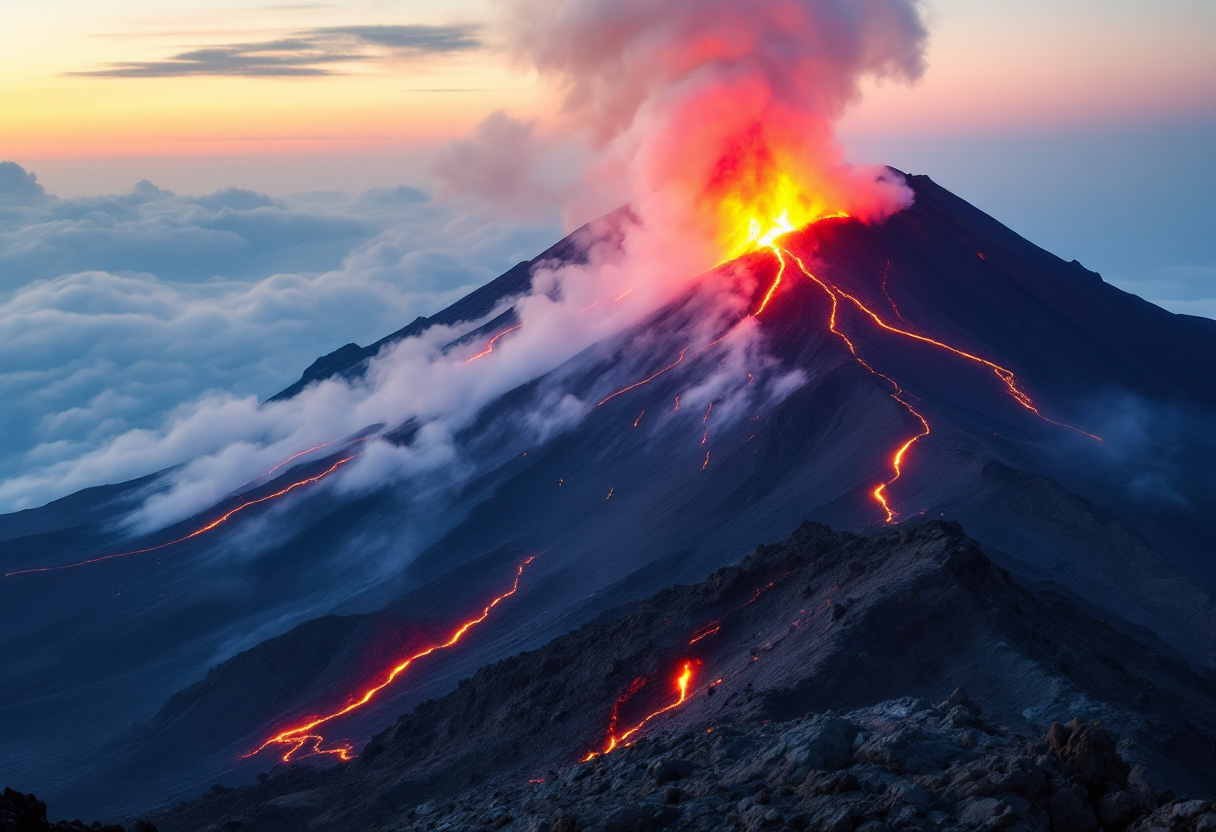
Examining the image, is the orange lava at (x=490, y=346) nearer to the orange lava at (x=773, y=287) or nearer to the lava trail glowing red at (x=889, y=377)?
the lava trail glowing red at (x=889, y=377)

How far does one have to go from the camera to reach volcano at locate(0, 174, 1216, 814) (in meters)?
35.7

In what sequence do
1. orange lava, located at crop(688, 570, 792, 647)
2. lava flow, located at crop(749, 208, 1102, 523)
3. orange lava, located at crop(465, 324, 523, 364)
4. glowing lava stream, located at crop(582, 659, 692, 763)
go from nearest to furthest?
glowing lava stream, located at crop(582, 659, 692, 763) < orange lava, located at crop(688, 570, 792, 647) < lava flow, located at crop(749, 208, 1102, 523) < orange lava, located at crop(465, 324, 523, 364)

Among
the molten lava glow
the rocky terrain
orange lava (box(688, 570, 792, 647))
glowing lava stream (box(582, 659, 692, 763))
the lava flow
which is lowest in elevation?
the rocky terrain

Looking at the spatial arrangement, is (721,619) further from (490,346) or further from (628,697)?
(490,346)

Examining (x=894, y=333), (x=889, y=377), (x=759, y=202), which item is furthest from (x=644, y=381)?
(x=759, y=202)

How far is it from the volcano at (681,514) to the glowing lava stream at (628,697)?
580mm

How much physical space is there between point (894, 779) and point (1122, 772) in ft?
7.35

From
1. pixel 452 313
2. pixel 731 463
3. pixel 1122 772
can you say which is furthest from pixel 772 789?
pixel 452 313

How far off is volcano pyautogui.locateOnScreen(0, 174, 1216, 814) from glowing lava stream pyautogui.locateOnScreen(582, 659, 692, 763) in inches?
22.8

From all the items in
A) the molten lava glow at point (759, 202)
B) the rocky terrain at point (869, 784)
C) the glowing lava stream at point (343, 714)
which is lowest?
the rocky terrain at point (869, 784)

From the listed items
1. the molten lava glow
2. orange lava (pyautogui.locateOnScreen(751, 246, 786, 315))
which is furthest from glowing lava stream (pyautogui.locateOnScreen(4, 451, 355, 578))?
the molten lava glow

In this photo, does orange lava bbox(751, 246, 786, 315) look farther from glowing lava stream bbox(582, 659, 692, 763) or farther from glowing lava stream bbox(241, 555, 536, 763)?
glowing lava stream bbox(582, 659, 692, 763)

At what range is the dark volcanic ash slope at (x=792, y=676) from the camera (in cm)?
2056

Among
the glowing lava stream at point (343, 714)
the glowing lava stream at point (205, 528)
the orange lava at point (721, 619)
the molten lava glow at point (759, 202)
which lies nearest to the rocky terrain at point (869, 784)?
the orange lava at point (721, 619)
